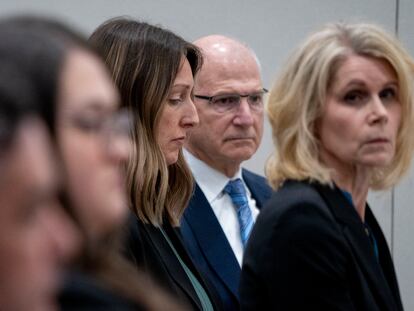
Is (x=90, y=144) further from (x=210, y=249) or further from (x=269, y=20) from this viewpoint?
(x=269, y=20)

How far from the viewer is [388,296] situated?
162cm

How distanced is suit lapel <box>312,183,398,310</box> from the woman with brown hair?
0.41m

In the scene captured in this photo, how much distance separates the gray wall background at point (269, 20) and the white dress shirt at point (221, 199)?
62 centimetres

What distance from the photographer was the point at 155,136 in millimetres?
1952

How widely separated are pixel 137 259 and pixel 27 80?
3.78 ft

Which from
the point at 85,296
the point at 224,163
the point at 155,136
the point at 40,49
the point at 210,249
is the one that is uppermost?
the point at 40,49

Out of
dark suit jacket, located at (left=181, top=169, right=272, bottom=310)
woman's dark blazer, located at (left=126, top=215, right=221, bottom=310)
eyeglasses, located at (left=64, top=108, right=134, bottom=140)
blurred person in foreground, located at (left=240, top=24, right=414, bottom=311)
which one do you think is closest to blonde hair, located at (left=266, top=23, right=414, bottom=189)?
blurred person in foreground, located at (left=240, top=24, right=414, bottom=311)

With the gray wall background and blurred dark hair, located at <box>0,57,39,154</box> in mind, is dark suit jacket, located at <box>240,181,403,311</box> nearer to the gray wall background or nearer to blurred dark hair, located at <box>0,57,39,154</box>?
blurred dark hair, located at <box>0,57,39,154</box>

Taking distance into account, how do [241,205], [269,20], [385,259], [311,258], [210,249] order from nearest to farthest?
[311,258]
[385,259]
[210,249]
[241,205]
[269,20]

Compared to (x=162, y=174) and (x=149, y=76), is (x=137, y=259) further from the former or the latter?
(x=149, y=76)

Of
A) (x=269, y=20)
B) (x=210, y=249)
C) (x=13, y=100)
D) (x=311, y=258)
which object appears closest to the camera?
(x=13, y=100)

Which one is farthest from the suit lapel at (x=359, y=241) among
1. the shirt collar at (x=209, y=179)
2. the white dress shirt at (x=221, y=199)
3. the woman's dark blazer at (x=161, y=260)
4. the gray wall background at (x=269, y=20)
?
the gray wall background at (x=269, y=20)

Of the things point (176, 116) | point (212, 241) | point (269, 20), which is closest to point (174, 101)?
point (176, 116)

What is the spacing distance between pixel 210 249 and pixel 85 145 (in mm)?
1553
